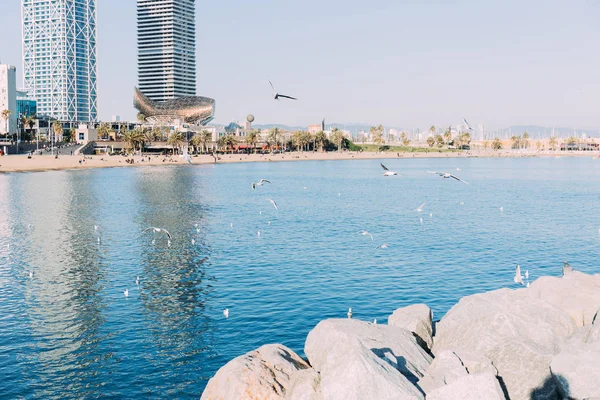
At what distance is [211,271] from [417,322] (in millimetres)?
21338

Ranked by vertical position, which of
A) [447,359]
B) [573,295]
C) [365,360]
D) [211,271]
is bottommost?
[211,271]

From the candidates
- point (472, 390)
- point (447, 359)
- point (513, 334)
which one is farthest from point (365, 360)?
point (513, 334)

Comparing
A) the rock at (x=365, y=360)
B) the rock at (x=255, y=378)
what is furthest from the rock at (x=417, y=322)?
the rock at (x=255, y=378)

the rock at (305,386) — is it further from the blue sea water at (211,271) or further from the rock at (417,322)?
the blue sea water at (211,271)

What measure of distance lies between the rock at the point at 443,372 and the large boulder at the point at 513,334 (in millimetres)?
1219

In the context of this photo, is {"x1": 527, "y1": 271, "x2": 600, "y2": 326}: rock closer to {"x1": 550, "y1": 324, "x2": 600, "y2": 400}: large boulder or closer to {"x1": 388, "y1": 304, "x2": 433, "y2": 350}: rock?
{"x1": 388, "y1": 304, "x2": 433, "y2": 350}: rock

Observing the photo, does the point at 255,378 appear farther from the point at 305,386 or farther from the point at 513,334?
the point at 513,334

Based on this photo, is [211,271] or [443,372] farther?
[211,271]

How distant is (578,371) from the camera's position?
14305mm

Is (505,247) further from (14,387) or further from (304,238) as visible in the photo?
(14,387)

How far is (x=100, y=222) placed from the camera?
202ft

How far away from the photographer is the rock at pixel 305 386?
14156 mm

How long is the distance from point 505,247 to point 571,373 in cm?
3455

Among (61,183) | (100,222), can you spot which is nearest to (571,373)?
(100,222)
